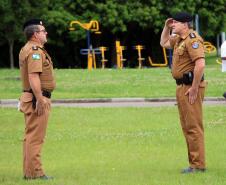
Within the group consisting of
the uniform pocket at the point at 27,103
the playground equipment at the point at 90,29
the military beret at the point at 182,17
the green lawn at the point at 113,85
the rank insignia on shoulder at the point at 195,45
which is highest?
the military beret at the point at 182,17

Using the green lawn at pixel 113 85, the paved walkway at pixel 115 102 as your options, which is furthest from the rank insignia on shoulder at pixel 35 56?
the green lawn at pixel 113 85

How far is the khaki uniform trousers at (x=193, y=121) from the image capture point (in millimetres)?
9414


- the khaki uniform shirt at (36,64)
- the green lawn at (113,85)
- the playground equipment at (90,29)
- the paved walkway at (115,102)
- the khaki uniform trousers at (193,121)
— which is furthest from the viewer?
the playground equipment at (90,29)

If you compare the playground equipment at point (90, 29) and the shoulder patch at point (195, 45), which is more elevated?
the shoulder patch at point (195, 45)

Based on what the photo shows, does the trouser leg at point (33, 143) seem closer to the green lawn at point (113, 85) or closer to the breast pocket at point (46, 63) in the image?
the breast pocket at point (46, 63)

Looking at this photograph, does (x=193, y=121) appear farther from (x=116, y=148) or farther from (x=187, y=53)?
(x=116, y=148)

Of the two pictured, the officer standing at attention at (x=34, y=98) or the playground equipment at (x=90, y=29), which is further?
the playground equipment at (x=90, y=29)

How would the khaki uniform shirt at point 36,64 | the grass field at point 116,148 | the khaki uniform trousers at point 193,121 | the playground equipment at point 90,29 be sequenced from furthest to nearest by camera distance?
1. the playground equipment at point 90,29
2. the khaki uniform trousers at point 193,121
3. the grass field at point 116,148
4. the khaki uniform shirt at point 36,64

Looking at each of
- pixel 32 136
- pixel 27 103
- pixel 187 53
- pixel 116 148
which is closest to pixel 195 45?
pixel 187 53

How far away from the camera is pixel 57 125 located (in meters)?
16.1

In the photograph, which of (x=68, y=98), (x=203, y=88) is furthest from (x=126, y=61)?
(x=203, y=88)

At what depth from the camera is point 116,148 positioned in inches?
485

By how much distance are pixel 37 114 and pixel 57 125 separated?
22.6ft

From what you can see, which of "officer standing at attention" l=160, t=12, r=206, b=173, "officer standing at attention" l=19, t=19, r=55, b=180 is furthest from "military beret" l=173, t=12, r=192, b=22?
"officer standing at attention" l=19, t=19, r=55, b=180
